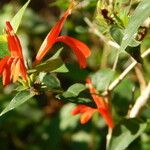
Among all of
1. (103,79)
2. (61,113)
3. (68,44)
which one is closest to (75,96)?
(68,44)

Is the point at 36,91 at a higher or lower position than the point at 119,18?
lower

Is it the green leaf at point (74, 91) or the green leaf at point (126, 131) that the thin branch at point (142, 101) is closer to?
the green leaf at point (126, 131)

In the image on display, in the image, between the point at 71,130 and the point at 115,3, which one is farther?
the point at 71,130

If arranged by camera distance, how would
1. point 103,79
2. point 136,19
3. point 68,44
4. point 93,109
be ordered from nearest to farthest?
point 136,19, point 68,44, point 93,109, point 103,79

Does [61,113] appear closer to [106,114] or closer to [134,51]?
[106,114]

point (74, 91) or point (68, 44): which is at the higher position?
point (68, 44)

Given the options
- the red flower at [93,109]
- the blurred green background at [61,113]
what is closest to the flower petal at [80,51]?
the red flower at [93,109]

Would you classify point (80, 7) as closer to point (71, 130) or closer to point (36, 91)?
point (36, 91)

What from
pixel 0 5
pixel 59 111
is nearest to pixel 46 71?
pixel 59 111
